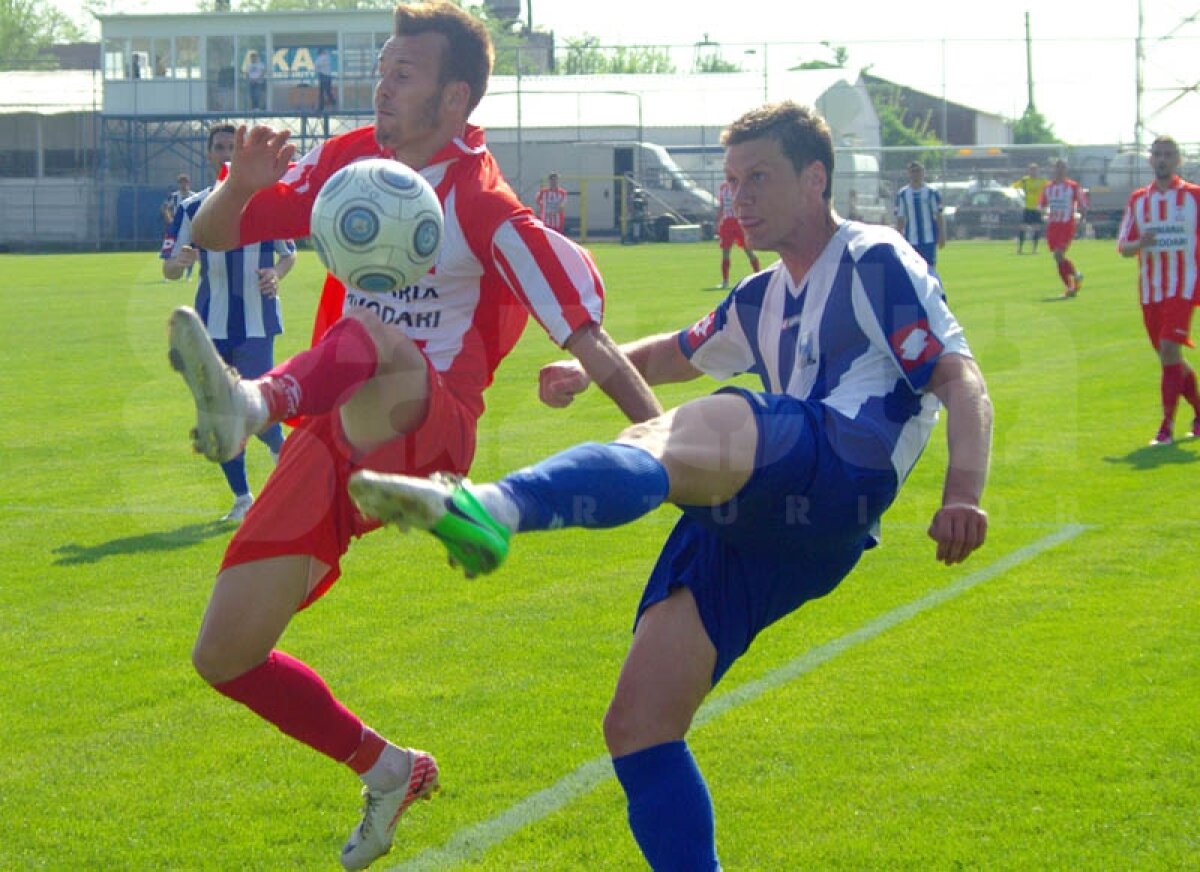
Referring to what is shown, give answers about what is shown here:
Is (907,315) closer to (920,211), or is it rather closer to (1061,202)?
(920,211)

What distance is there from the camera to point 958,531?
137 inches

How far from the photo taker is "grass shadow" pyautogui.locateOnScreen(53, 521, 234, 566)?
323 inches

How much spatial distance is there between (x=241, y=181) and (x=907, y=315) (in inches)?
72.6

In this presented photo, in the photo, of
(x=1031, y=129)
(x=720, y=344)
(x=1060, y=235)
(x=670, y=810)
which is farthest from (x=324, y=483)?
(x=1031, y=129)

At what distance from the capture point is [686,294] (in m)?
22.9

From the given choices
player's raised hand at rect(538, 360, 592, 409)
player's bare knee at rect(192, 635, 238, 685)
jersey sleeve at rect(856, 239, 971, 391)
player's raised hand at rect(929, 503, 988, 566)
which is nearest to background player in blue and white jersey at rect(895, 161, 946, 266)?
player's raised hand at rect(538, 360, 592, 409)

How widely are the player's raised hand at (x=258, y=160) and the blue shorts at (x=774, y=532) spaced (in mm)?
1462

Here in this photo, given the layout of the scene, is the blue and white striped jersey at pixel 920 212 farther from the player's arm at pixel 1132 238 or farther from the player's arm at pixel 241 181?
the player's arm at pixel 241 181

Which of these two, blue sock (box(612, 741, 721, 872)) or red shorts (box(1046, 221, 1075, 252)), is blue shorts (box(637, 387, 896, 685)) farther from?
red shorts (box(1046, 221, 1075, 252))

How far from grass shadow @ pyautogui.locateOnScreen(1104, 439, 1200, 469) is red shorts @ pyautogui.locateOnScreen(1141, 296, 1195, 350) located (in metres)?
0.79

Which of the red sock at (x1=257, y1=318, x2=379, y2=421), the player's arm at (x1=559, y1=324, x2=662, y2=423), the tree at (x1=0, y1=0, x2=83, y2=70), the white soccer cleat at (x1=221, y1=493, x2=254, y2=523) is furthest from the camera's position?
the tree at (x1=0, y1=0, x2=83, y2=70)

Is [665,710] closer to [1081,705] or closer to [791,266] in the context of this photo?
[791,266]

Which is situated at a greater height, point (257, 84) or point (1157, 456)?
point (257, 84)

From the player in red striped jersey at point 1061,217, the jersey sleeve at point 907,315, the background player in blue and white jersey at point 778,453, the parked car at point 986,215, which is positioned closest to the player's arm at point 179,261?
the background player in blue and white jersey at point 778,453
